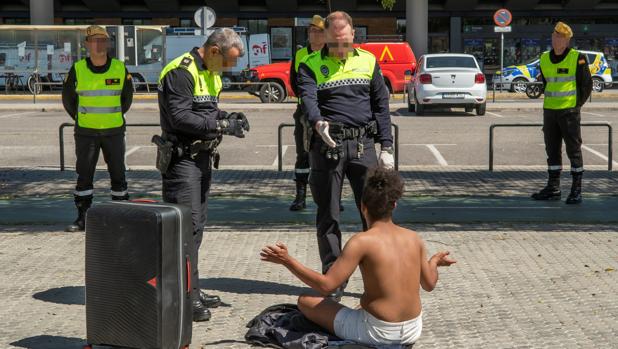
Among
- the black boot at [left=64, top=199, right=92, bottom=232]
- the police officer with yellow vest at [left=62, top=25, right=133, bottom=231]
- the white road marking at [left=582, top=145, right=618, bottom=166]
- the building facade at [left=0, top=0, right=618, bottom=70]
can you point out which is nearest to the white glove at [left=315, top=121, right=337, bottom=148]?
the police officer with yellow vest at [left=62, top=25, right=133, bottom=231]

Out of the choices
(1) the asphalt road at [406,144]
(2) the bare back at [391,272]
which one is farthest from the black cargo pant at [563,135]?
(2) the bare back at [391,272]

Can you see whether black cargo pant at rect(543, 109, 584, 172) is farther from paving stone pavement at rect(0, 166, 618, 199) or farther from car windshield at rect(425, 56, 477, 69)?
car windshield at rect(425, 56, 477, 69)

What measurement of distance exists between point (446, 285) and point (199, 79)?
93.2 inches

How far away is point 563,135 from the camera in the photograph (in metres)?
11.5

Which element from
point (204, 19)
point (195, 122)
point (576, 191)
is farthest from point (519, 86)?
point (195, 122)

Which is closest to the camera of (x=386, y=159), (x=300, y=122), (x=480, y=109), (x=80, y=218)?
(x=386, y=159)

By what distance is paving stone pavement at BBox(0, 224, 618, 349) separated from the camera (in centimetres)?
636

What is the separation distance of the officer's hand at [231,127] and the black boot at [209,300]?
3.59ft

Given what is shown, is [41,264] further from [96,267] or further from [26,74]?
[26,74]

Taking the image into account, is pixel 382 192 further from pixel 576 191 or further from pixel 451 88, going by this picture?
pixel 451 88

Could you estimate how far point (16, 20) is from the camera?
4531cm

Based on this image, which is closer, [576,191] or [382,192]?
[382,192]

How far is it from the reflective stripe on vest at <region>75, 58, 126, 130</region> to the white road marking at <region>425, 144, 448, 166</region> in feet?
23.4

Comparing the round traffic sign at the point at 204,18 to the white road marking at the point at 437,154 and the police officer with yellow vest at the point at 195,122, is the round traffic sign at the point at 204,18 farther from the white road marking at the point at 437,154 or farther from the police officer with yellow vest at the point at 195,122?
the police officer with yellow vest at the point at 195,122
